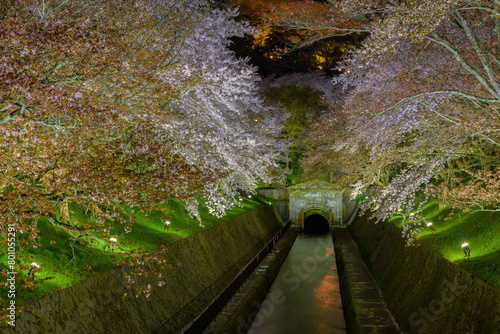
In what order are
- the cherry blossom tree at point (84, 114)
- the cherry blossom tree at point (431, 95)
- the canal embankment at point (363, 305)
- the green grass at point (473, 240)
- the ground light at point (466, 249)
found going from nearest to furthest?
the cherry blossom tree at point (84, 114) → the green grass at point (473, 240) → the cherry blossom tree at point (431, 95) → the ground light at point (466, 249) → the canal embankment at point (363, 305)

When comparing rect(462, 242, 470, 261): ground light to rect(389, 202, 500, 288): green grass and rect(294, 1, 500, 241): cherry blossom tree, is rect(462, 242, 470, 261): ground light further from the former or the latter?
rect(294, 1, 500, 241): cherry blossom tree

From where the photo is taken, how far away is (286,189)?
135 feet

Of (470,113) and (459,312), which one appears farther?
(470,113)

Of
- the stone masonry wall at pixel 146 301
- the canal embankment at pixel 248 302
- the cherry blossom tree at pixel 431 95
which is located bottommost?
the canal embankment at pixel 248 302

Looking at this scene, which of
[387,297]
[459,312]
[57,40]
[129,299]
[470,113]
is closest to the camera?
[57,40]

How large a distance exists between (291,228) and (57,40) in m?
34.2

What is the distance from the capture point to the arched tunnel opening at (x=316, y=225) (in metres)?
41.3

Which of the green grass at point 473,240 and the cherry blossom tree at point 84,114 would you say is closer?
the cherry blossom tree at point 84,114

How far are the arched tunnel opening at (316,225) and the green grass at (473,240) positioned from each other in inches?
1025

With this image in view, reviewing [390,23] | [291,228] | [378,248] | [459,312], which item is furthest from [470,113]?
[291,228]

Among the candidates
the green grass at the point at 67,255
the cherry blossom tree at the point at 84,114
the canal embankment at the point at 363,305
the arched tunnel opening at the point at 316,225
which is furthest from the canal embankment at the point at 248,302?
the arched tunnel opening at the point at 316,225

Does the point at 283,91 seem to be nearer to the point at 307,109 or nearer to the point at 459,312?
the point at 307,109

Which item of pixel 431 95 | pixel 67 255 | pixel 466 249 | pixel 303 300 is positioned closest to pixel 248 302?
pixel 303 300

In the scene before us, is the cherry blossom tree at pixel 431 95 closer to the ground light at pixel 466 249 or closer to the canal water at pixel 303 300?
the ground light at pixel 466 249
